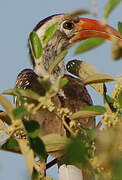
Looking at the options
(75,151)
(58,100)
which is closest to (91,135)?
(75,151)

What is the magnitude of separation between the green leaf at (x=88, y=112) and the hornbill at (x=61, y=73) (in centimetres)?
80

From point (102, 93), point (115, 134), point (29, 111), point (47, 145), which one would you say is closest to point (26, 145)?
point (47, 145)

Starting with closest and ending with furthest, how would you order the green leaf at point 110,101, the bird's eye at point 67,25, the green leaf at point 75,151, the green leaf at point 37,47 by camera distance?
1. the green leaf at point 75,151
2. the green leaf at point 37,47
3. the green leaf at point 110,101
4. the bird's eye at point 67,25

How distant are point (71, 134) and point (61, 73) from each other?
405 centimetres

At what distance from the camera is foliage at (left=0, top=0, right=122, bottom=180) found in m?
0.72

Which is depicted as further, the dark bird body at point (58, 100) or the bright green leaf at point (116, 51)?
the dark bird body at point (58, 100)

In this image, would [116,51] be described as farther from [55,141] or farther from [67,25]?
[67,25]

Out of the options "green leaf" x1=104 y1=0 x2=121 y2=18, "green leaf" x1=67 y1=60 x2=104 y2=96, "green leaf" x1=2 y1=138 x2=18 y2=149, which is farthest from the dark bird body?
"green leaf" x1=104 y1=0 x2=121 y2=18

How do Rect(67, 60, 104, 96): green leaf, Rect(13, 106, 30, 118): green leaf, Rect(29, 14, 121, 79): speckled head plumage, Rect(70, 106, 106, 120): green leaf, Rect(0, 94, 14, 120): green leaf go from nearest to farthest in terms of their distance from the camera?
1. Rect(13, 106, 30, 118): green leaf
2. Rect(0, 94, 14, 120): green leaf
3. Rect(70, 106, 106, 120): green leaf
4. Rect(67, 60, 104, 96): green leaf
5. Rect(29, 14, 121, 79): speckled head plumage

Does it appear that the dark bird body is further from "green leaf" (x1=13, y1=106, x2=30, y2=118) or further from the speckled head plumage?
"green leaf" (x1=13, y1=106, x2=30, y2=118)

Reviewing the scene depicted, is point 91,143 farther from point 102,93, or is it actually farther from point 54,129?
point 54,129

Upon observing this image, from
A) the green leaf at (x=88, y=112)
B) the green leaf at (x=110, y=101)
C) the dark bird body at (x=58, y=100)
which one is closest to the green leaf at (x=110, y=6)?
the green leaf at (x=88, y=112)

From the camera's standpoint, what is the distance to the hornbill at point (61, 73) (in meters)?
2.74

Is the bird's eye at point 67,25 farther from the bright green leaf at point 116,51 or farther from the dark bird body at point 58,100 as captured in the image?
the bright green leaf at point 116,51
